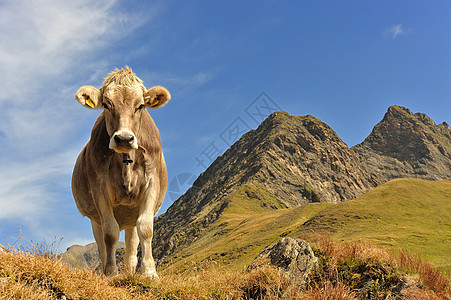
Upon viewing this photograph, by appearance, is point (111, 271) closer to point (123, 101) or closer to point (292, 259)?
point (123, 101)

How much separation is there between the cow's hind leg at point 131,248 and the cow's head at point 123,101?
97.6 inches

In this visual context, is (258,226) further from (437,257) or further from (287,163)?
(287,163)

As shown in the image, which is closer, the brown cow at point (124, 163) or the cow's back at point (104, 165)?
the brown cow at point (124, 163)

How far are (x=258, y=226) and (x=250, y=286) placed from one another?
8327cm

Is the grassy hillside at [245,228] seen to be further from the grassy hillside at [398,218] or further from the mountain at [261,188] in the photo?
the grassy hillside at [398,218]

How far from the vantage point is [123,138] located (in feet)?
22.8

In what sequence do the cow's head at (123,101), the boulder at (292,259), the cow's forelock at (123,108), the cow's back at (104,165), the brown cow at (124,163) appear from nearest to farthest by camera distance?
the cow's head at (123,101) → the cow's forelock at (123,108) → the brown cow at (124,163) → the cow's back at (104,165) → the boulder at (292,259)

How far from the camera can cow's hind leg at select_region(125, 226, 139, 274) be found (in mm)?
8094

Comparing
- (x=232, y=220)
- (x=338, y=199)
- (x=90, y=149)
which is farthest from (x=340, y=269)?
(x=338, y=199)

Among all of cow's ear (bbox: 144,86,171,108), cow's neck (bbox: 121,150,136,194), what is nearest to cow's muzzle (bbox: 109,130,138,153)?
cow's neck (bbox: 121,150,136,194)

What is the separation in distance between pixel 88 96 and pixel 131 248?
3454 mm

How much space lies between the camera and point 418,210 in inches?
2655

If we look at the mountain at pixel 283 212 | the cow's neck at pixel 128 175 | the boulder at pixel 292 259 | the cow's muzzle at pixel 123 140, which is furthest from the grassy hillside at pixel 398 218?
the cow's muzzle at pixel 123 140

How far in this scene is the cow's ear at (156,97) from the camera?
8.06 meters
